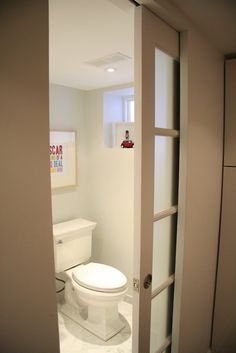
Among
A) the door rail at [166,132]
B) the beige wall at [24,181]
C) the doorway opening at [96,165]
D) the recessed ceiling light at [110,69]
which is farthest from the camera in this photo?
the doorway opening at [96,165]

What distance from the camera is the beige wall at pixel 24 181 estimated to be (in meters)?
0.60

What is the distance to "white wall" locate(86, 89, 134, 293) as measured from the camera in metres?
2.47

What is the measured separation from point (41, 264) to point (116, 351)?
1.72 metres

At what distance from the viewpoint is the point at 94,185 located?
274 centimetres

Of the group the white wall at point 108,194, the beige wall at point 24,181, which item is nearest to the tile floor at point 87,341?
the white wall at point 108,194

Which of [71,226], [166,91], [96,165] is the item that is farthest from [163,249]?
[96,165]

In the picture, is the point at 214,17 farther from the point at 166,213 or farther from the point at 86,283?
the point at 86,283

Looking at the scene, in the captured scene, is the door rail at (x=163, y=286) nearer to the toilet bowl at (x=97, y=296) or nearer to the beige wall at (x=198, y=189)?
the beige wall at (x=198, y=189)

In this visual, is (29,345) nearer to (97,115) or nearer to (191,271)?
(191,271)

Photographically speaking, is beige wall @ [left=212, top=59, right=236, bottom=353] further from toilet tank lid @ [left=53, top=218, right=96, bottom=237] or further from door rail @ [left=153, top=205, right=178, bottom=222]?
toilet tank lid @ [left=53, top=218, right=96, bottom=237]

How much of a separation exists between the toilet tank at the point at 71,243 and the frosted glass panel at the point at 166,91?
4.86 ft

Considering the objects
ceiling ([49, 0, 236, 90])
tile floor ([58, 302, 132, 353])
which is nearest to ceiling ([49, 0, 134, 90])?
ceiling ([49, 0, 236, 90])

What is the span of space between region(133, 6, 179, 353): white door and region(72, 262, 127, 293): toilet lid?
64 centimetres

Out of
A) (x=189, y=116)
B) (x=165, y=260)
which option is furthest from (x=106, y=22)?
(x=165, y=260)
